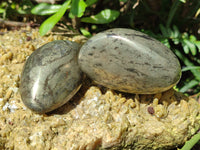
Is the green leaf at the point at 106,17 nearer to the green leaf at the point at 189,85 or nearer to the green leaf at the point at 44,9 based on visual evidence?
the green leaf at the point at 44,9

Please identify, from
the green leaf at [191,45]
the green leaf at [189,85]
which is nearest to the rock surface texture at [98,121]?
the green leaf at [189,85]

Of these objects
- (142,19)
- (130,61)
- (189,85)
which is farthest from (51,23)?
(189,85)

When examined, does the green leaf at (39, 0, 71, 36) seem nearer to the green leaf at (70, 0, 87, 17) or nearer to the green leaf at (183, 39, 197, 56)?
the green leaf at (70, 0, 87, 17)

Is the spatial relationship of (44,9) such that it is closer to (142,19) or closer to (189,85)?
(142,19)

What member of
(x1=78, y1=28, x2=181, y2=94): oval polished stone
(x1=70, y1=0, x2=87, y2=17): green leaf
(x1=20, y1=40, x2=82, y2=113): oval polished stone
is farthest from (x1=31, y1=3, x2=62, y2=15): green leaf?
(x1=78, y1=28, x2=181, y2=94): oval polished stone

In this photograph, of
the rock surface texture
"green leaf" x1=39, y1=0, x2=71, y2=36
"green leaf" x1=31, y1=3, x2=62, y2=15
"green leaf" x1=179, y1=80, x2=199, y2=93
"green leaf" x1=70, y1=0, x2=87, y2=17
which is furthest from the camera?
"green leaf" x1=179, y1=80, x2=199, y2=93

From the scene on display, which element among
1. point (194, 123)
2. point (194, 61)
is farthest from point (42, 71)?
point (194, 61)

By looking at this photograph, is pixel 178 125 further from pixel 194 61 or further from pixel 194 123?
pixel 194 61
